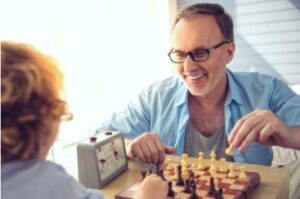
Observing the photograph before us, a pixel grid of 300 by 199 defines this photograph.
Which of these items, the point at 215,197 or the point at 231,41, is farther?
the point at 231,41

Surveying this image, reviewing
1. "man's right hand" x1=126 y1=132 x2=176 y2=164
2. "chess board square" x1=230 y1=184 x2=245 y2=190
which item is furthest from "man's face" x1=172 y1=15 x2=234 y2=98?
"chess board square" x1=230 y1=184 x2=245 y2=190

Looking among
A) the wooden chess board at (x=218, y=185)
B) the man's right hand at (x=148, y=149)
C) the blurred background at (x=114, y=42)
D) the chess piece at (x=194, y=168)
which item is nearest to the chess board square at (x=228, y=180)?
the wooden chess board at (x=218, y=185)

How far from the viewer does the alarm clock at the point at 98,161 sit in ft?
3.69

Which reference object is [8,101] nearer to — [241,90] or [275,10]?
[241,90]

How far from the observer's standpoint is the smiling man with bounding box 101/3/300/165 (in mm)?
1601

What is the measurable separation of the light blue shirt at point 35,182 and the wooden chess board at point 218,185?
0.30 metres

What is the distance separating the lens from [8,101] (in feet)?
2.16

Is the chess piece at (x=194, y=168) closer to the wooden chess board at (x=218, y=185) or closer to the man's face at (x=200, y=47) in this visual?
the wooden chess board at (x=218, y=185)

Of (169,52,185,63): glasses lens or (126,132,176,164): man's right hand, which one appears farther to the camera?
(169,52,185,63): glasses lens

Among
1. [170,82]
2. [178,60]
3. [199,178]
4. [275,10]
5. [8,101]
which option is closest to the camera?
[8,101]

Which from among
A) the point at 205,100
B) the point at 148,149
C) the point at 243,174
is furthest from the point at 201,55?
the point at 243,174

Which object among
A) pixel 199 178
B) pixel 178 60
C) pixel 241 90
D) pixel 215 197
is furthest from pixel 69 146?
pixel 215 197

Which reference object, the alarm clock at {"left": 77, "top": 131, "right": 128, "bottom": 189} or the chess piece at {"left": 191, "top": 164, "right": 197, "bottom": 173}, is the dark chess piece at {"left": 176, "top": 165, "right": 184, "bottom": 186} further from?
the alarm clock at {"left": 77, "top": 131, "right": 128, "bottom": 189}

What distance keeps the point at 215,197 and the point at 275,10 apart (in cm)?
247
